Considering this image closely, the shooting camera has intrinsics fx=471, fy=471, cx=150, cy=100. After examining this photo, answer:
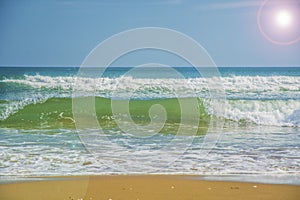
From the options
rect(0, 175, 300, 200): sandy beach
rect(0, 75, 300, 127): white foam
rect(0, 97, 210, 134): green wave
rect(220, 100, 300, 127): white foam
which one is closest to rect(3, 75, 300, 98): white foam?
rect(0, 75, 300, 127): white foam

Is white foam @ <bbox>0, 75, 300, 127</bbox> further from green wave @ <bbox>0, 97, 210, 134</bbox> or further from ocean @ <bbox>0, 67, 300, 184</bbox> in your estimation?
green wave @ <bbox>0, 97, 210, 134</bbox>

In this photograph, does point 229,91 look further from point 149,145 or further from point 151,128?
point 149,145

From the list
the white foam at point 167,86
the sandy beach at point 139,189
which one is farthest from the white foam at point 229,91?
the sandy beach at point 139,189

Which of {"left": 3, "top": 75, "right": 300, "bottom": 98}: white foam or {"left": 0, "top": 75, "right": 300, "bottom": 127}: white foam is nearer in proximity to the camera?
{"left": 0, "top": 75, "right": 300, "bottom": 127}: white foam

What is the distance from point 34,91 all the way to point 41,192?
967 centimetres

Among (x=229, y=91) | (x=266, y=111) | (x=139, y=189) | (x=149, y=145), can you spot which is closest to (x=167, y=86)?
(x=229, y=91)

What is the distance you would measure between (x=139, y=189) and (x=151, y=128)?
11.7ft

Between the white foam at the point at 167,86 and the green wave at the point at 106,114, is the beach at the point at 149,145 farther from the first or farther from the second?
the white foam at the point at 167,86

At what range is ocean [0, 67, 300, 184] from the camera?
473 centimetres

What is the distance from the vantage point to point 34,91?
1314 cm

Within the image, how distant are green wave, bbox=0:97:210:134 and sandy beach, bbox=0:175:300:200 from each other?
299cm

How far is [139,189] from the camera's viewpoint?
386 cm

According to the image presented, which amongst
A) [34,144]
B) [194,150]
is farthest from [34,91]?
[194,150]

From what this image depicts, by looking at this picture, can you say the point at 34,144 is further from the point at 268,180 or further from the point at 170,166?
the point at 268,180
